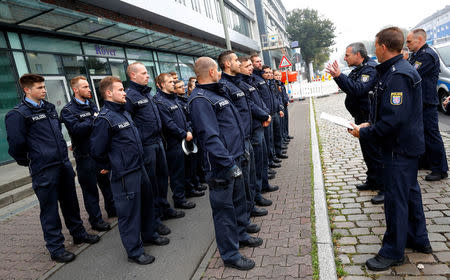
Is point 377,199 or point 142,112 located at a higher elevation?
point 142,112

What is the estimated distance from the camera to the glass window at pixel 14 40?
29.0 ft

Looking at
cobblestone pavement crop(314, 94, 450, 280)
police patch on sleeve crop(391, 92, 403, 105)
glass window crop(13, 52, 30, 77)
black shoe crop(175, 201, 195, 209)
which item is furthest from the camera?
glass window crop(13, 52, 30, 77)

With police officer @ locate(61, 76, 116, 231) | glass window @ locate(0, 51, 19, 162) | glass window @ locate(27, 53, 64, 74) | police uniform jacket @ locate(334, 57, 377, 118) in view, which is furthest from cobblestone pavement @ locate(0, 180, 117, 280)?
glass window @ locate(27, 53, 64, 74)

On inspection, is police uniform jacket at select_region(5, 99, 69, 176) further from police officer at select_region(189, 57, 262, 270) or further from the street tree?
the street tree

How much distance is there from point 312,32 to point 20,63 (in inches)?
2191

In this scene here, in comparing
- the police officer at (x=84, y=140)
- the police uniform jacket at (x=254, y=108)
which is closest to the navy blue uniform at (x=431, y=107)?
the police uniform jacket at (x=254, y=108)

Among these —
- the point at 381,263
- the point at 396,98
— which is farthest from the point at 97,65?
the point at 381,263

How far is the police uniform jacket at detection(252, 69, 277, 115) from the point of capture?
6.37 metres

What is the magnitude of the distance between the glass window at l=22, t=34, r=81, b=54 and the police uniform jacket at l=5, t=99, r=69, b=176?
7.17 m

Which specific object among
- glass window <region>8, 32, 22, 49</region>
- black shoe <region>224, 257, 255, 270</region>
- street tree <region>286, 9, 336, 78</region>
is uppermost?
street tree <region>286, 9, 336, 78</region>

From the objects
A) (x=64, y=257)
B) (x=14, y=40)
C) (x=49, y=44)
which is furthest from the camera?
(x=49, y=44)

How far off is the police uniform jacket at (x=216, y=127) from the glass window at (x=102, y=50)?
10040 millimetres

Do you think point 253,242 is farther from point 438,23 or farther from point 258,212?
point 438,23

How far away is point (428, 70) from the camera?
15.0ft
